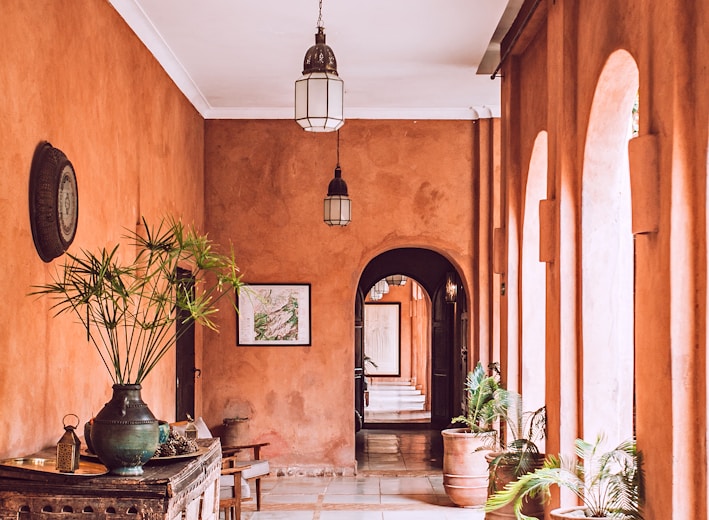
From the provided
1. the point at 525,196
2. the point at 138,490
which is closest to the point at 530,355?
the point at 525,196

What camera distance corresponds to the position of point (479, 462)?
9.27 m

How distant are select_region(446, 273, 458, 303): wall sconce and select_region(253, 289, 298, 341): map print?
3450 millimetres

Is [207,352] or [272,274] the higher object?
[272,274]

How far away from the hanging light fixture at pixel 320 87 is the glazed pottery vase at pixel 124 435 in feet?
7.49

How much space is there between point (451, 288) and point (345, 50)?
638cm

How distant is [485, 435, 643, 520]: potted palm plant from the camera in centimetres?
448

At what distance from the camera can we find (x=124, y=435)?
14.4 ft

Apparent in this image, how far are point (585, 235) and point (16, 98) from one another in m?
3.53

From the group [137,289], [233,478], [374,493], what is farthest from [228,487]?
[137,289]

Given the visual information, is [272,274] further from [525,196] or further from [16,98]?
[16,98]

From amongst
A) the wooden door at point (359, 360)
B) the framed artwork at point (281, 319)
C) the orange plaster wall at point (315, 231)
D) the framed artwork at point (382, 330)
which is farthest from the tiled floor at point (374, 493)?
the framed artwork at point (382, 330)

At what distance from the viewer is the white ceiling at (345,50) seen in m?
7.65

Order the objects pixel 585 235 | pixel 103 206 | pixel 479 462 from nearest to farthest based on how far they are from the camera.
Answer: pixel 585 235 < pixel 103 206 < pixel 479 462

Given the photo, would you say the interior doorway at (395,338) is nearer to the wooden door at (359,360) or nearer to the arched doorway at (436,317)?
the arched doorway at (436,317)
